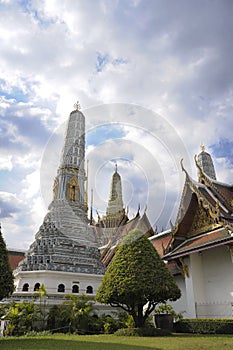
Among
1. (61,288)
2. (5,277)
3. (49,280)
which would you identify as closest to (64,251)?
(49,280)

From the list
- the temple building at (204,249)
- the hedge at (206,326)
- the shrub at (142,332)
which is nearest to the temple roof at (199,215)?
the temple building at (204,249)

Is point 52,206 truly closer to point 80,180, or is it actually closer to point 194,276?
point 80,180

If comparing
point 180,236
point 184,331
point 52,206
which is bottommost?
point 184,331

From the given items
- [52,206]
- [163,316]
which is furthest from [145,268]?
[52,206]

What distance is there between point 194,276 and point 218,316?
2.15 meters

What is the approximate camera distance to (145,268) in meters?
11.5

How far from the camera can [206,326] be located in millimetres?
11961

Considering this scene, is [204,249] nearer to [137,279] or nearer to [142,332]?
[137,279]

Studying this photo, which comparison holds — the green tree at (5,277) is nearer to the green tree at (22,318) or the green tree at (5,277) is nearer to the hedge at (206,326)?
the green tree at (22,318)

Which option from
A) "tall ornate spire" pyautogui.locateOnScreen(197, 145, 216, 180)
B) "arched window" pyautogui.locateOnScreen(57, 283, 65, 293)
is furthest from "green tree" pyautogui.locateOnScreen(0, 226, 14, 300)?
"tall ornate spire" pyautogui.locateOnScreen(197, 145, 216, 180)

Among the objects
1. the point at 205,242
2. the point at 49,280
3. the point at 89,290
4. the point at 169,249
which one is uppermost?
the point at 169,249

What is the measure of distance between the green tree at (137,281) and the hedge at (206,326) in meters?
1.72

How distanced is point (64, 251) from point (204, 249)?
10460 mm

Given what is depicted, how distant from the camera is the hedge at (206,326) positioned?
11.5 m
